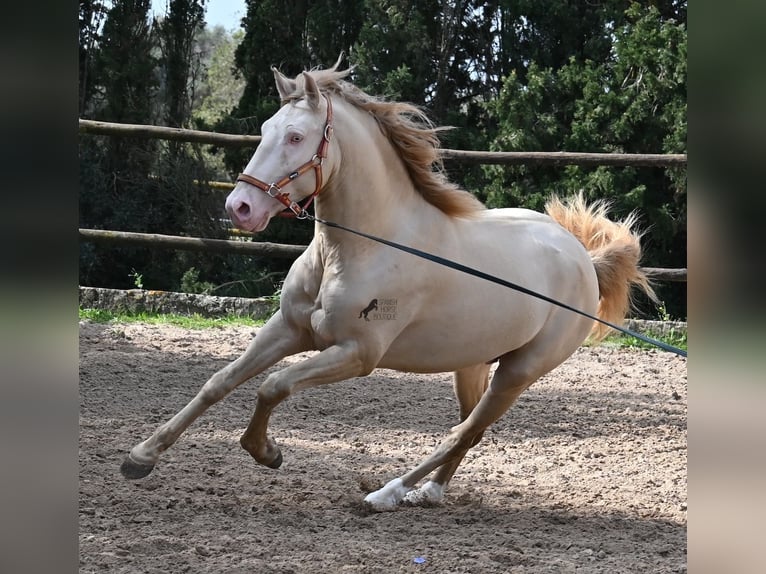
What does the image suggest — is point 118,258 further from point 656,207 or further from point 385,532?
point 385,532

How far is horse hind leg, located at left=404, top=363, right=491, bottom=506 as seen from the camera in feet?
13.6

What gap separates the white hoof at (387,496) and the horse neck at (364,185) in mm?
1143

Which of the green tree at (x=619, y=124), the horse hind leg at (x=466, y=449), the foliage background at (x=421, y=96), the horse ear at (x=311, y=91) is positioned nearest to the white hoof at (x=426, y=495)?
the horse hind leg at (x=466, y=449)

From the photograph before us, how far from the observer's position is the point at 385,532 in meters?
3.66

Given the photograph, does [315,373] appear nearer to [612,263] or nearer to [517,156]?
[612,263]

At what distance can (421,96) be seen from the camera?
12742mm

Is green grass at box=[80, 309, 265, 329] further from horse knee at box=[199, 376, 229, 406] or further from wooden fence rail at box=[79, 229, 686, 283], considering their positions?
horse knee at box=[199, 376, 229, 406]

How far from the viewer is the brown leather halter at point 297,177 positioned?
329cm

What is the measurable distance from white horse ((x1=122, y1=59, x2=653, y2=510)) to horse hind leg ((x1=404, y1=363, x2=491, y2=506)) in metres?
0.01

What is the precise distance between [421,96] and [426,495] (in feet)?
30.6

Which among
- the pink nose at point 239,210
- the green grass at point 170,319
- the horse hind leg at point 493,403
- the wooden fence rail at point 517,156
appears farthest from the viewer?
the wooden fence rail at point 517,156

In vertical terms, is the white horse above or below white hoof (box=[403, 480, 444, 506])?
above

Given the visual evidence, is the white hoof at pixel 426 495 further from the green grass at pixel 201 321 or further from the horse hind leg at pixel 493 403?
the green grass at pixel 201 321

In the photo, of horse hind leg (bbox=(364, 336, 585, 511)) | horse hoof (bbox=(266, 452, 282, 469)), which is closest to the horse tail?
horse hind leg (bbox=(364, 336, 585, 511))
